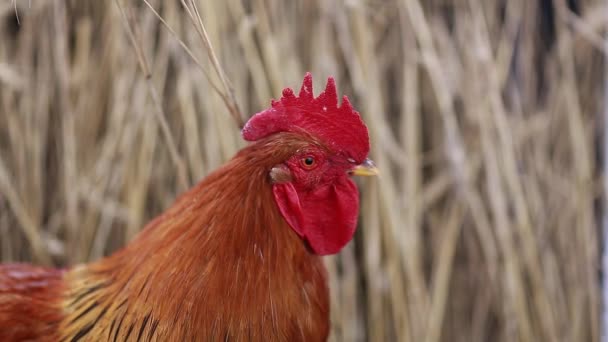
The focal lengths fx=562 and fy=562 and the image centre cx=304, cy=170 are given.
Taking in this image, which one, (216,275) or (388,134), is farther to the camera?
(388,134)

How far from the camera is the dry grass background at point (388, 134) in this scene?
1.86 m

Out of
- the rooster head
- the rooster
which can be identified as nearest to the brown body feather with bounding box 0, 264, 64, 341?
the rooster

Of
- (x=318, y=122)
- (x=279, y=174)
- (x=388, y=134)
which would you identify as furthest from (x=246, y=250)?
(x=388, y=134)

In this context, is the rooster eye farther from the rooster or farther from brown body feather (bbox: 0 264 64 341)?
brown body feather (bbox: 0 264 64 341)

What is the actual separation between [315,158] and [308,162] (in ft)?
0.06

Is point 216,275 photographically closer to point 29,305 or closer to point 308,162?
point 308,162

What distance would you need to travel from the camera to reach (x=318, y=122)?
1.18 m

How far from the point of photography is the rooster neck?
3.77 feet

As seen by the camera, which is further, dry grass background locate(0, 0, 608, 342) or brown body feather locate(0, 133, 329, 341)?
dry grass background locate(0, 0, 608, 342)

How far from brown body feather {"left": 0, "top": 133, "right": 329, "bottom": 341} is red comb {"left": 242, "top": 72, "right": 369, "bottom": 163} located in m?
0.03

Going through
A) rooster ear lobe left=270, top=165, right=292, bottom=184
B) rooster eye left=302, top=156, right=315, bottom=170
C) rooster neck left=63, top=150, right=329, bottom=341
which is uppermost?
rooster eye left=302, top=156, right=315, bottom=170

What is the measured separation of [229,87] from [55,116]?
1035 millimetres

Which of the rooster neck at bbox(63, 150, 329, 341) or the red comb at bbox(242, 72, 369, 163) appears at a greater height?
the red comb at bbox(242, 72, 369, 163)

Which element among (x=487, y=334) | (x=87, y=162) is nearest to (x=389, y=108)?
(x=487, y=334)
